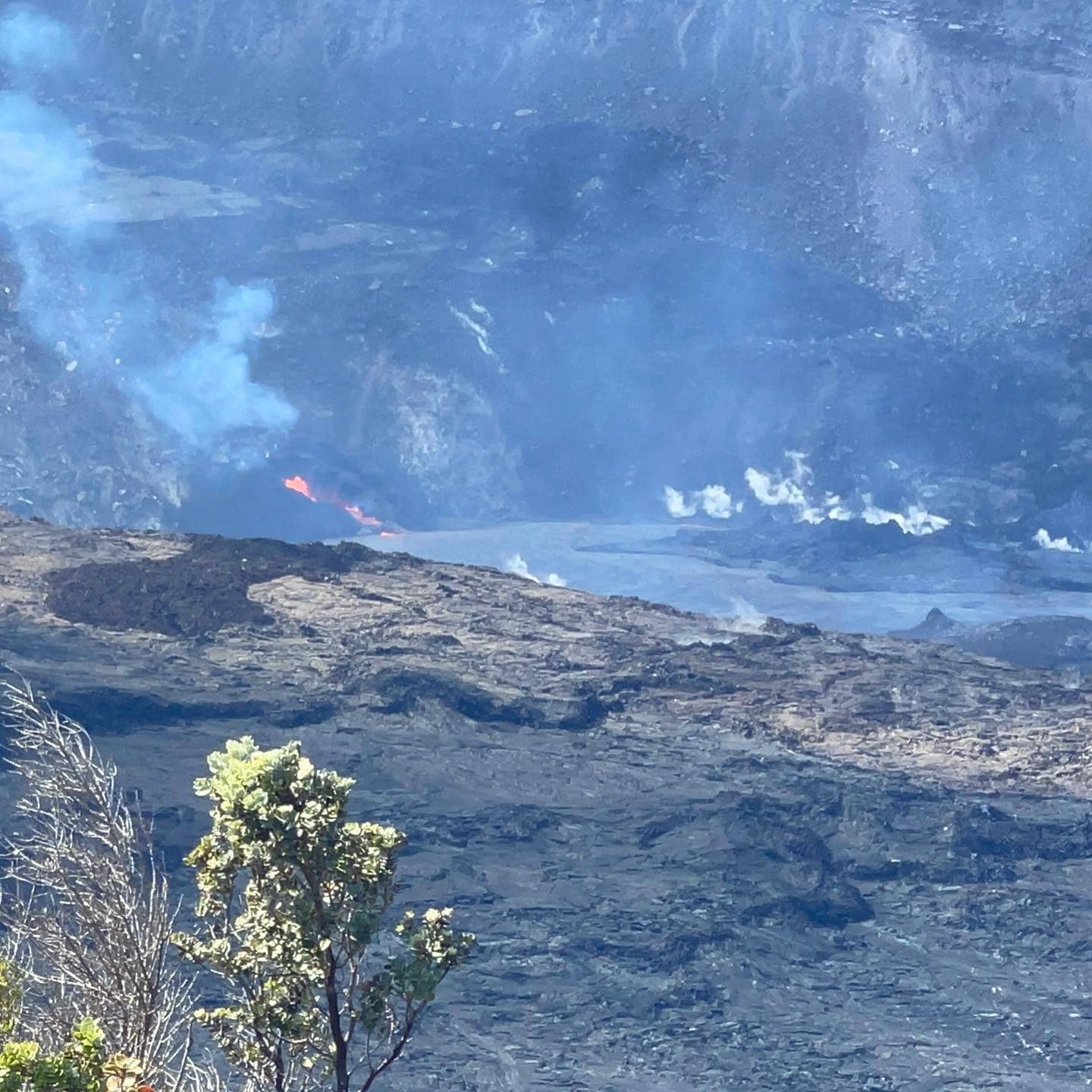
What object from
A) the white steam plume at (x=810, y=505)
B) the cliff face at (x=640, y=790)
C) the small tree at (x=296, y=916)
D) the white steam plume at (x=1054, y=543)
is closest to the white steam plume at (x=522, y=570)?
the white steam plume at (x=810, y=505)

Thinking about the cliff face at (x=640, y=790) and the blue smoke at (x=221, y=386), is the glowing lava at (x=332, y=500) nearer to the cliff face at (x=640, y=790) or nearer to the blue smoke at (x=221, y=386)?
the blue smoke at (x=221, y=386)

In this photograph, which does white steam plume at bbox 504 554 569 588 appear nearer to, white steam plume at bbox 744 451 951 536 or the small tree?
white steam plume at bbox 744 451 951 536

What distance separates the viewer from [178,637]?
34844mm

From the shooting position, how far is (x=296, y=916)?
828cm

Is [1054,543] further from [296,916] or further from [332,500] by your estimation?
[296,916]

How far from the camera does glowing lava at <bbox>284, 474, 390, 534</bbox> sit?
180ft

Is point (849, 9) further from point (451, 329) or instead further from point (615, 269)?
point (451, 329)

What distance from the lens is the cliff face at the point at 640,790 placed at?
24688 millimetres

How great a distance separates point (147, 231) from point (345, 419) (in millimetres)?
10241

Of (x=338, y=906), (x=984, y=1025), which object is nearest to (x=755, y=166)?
(x=984, y=1025)

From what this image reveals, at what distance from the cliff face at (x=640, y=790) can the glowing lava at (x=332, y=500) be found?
537 inches

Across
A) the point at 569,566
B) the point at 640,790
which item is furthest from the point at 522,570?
the point at 640,790

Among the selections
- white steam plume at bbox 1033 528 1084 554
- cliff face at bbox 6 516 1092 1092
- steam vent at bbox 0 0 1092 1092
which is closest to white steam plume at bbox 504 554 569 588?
steam vent at bbox 0 0 1092 1092

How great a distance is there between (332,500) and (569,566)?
753 cm
